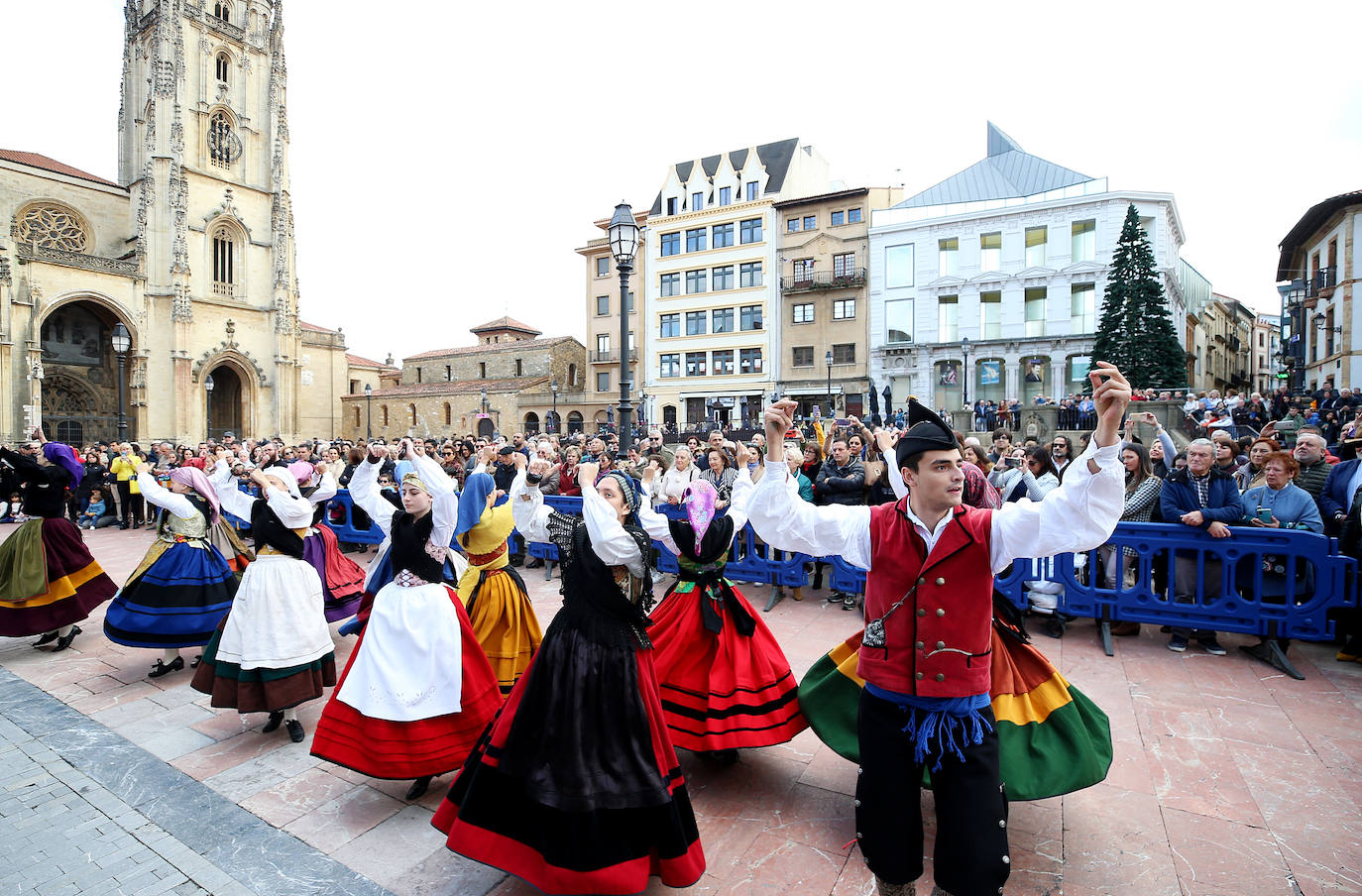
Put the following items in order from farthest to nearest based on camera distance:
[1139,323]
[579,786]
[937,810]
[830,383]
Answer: [830,383], [1139,323], [579,786], [937,810]

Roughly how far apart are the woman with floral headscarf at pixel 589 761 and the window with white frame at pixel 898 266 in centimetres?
3526

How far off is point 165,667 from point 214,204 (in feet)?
141

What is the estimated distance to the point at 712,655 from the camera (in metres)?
4.19

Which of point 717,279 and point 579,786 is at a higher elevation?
point 717,279

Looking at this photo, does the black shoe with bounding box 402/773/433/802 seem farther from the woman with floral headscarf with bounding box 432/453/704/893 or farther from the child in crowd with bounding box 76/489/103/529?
the child in crowd with bounding box 76/489/103/529

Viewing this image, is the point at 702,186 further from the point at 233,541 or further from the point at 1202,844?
the point at 1202,844

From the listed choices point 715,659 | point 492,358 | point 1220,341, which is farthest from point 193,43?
point 1220,341

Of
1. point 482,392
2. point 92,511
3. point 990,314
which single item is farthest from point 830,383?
point 92,511

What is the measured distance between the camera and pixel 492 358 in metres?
49.7

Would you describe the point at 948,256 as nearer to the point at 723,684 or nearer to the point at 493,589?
the point at 493,589

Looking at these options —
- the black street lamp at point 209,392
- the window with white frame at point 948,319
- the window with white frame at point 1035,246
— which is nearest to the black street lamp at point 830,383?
the window with white frame at point 948,319

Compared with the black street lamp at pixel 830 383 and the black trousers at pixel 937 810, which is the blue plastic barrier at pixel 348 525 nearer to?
the black trousers at pixel 937 810

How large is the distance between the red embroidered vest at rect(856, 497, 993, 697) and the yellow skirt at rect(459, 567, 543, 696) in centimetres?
308

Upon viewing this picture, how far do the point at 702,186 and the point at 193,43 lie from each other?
30.5 m
